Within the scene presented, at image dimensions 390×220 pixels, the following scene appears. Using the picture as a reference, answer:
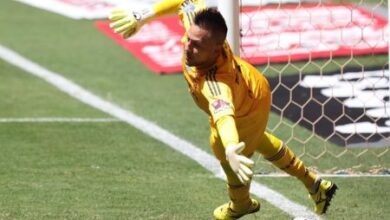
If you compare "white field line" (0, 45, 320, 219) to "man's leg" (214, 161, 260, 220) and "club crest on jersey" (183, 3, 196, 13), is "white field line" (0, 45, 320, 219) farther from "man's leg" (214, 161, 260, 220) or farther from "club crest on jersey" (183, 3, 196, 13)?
"club crest on jersey" (183, 3, 196, 13)

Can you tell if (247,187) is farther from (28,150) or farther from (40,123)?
(40,123)

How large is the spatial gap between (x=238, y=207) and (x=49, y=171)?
2.14 metres

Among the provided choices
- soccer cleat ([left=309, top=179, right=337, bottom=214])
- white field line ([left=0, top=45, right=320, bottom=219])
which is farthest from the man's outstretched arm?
white field line ([left=0, top=45, right=320, bottom=219])

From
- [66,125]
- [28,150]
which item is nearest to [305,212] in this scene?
[28,150]

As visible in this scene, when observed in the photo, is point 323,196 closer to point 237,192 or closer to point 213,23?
point 237,192

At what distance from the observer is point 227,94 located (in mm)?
6348

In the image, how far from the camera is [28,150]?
9.62m

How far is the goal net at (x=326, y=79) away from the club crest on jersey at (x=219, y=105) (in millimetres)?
2937

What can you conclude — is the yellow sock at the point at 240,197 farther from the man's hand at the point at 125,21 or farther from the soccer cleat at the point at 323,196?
the man's hand at the point at 125,21

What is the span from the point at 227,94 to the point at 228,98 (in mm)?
41

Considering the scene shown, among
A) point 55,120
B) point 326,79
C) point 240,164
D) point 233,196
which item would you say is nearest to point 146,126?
point 55,120

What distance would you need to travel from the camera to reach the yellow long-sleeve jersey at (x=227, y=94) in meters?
6.22

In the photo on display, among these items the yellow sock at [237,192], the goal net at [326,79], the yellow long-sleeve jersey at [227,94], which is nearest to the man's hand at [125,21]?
the yellow long-sleeve jersey at [227,94]

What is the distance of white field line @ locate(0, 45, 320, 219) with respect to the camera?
8090 mm
